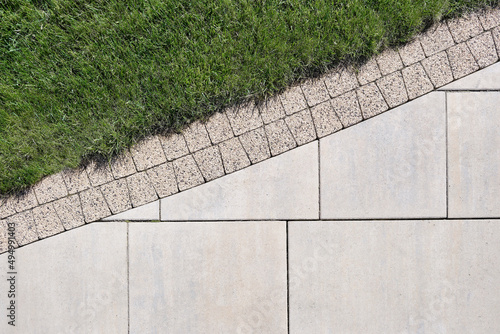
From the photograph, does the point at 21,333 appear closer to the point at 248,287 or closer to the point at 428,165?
the point at 248,287

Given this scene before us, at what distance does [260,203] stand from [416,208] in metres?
1.28

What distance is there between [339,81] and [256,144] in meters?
0.85

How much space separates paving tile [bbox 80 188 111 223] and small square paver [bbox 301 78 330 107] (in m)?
1.86

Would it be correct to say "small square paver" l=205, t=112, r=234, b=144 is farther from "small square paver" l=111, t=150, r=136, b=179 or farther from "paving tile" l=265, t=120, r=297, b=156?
"small square paver" l=111, t=150, r=136, b=179

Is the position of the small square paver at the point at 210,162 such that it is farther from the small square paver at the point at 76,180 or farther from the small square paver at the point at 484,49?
the small square paver at the point at 484,49

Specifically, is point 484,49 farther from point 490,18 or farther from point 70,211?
point 70,211

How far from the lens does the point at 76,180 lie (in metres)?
3.02

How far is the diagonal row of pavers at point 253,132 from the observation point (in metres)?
3.01

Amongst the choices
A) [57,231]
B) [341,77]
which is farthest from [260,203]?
[57,231]

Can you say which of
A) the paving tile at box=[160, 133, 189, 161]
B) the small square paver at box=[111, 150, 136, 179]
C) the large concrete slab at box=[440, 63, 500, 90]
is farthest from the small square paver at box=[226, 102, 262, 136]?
the large concrete slab at box=[440, 63, 500, 90]

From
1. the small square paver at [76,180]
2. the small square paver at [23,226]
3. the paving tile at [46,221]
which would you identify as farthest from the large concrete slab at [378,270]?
the small square paver at [23,226]

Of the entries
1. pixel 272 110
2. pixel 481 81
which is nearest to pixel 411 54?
pixel 481 81

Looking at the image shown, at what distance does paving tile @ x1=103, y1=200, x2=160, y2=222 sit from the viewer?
303cm

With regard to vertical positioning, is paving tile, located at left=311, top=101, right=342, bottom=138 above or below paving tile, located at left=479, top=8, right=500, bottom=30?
below
